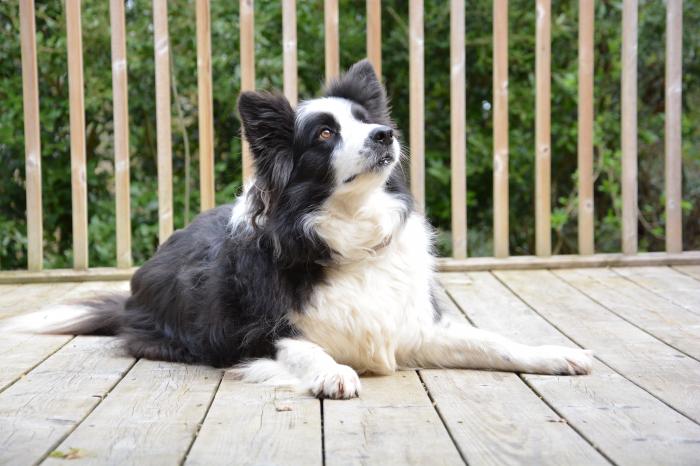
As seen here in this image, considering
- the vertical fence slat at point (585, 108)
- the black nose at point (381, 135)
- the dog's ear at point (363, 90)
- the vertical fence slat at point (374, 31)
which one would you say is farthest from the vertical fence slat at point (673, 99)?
the black nose at point (381, 135)

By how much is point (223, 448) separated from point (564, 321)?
1771 millimetres

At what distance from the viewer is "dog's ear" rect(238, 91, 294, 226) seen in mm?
2723

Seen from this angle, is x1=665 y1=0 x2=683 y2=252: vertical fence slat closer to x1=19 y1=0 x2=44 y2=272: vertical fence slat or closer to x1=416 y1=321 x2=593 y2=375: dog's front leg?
x1=416 y1=321 x2=593 y2=375: dog's front leg

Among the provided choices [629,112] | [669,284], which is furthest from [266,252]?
[629,112]

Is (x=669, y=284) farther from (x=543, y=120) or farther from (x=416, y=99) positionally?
(x=416, y=99)

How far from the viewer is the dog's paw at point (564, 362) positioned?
101 inches

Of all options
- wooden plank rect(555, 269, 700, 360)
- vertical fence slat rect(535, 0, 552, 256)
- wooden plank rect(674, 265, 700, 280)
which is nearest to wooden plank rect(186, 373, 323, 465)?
wooden plank rect(555, 269, 700, 360)

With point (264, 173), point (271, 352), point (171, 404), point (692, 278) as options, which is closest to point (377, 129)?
point (264, 173)

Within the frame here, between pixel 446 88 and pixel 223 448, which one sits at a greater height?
pixel 446 88

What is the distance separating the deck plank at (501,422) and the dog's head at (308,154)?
1.98ft

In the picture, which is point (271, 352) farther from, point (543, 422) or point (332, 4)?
point (332, 4)

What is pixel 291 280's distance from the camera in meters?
2.70

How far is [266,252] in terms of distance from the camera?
2.76 m

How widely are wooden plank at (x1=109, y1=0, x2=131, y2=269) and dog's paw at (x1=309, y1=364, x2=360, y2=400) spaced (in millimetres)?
2190
